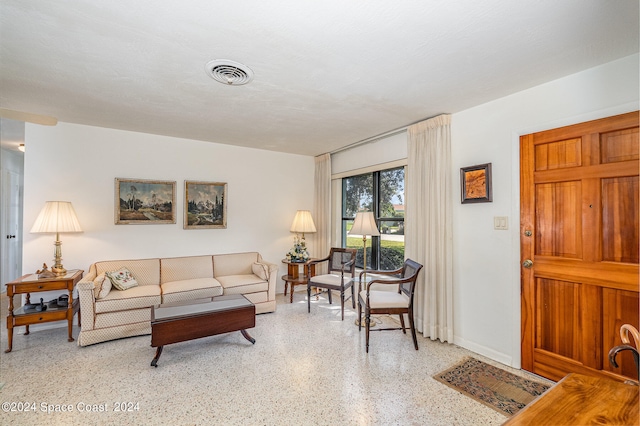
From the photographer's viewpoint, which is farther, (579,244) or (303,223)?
(303,223)

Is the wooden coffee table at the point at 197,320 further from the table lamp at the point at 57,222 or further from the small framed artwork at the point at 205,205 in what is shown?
the small framed artwork at the point at 205,205

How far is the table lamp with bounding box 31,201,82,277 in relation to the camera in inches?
126

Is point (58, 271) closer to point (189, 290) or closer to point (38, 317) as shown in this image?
point (38, 317)

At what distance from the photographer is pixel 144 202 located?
4.07 metres

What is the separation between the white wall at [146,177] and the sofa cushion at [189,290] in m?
0.70

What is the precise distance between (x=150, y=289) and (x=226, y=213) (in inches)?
62.1

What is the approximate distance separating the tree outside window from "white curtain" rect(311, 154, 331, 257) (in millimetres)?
413

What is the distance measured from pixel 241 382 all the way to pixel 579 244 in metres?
2.93

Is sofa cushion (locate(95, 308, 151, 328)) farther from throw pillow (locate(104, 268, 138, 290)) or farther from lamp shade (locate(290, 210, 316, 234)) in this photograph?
lamp shade (locate(290, 210, 316, 234))

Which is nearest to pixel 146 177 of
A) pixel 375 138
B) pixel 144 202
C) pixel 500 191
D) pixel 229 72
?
pixel 144 202

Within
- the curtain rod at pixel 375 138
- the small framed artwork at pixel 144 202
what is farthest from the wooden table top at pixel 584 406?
the small framed artwork at pixel 144 202

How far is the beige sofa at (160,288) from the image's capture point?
9.96 ft

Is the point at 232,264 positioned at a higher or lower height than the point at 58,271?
lower

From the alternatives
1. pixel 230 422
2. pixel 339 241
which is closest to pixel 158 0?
pixel 230 422
